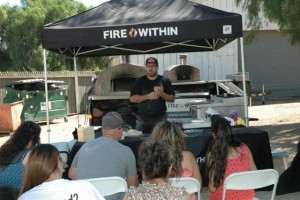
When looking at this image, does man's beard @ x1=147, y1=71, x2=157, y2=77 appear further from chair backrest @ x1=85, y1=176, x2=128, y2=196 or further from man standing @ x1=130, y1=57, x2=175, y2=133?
chair backrest @ x1=85, y1=176, x2=128, y2=196

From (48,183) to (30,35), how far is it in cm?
2759

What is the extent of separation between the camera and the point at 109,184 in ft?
13.0

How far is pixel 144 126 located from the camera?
7137 millimetres

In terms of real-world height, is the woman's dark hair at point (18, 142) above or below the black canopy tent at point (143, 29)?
below

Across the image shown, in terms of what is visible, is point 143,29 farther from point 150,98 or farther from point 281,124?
point 281,124

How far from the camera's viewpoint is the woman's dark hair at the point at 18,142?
14.3ft

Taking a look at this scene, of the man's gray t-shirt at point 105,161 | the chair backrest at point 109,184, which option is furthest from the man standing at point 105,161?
the chair backrest at point 109,184

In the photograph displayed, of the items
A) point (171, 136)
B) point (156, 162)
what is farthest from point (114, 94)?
point (156, 162)

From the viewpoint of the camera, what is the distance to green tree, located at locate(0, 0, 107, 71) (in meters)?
29.2

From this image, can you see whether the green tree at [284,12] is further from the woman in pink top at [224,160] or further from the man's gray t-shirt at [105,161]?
the man's gray t-shirt at [105,161]

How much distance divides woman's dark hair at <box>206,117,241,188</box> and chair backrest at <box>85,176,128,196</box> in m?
0.95

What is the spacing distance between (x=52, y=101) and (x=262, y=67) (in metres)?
13.4

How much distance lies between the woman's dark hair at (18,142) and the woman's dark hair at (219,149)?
1697 millimetres

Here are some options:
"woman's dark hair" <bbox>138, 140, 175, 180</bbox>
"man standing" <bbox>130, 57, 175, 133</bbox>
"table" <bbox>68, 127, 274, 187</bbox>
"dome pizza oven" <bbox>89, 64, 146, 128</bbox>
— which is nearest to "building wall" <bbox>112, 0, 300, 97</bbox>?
"dome pizza oven" <bbox>89, 64, 146, 128</bbox>
